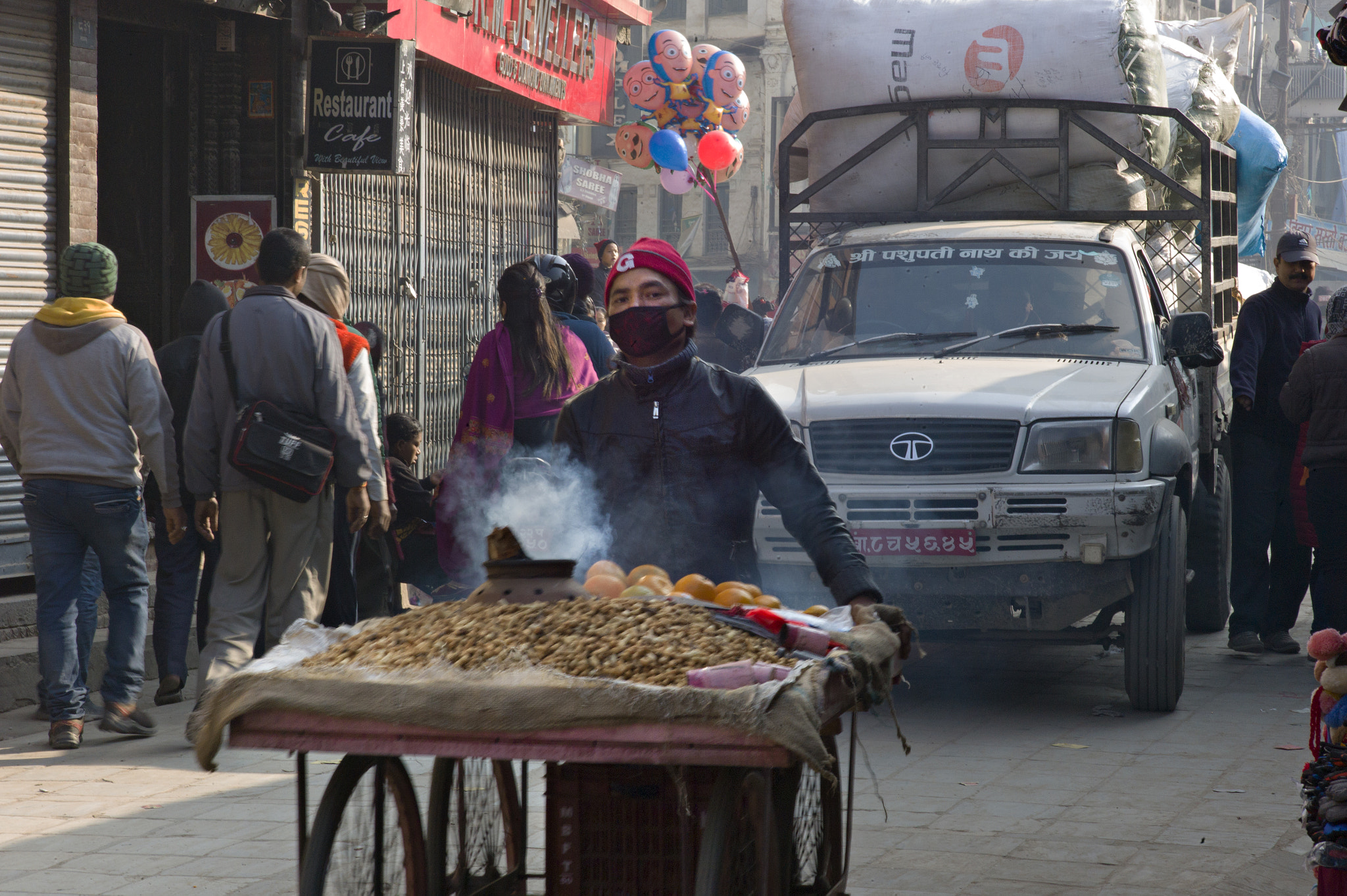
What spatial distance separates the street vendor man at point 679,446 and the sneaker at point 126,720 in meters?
3.35

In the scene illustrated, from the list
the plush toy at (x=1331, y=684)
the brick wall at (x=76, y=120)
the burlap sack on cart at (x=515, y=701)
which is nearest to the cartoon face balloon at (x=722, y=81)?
the brick wall at (x=76, y=120)

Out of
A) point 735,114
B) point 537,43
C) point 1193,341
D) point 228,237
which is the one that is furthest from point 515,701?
point 735,114

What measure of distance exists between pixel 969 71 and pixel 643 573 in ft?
20.3

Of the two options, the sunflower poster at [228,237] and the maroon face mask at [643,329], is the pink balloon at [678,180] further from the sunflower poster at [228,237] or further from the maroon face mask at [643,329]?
the maroon face mask at [643,329]

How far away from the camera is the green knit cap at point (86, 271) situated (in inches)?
251

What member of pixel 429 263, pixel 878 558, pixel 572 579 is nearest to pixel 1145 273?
pixel 878 558

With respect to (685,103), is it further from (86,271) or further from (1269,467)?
(86,271)

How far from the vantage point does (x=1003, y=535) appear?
6379mm

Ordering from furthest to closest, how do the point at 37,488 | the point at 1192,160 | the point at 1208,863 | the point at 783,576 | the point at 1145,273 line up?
the point at 1192,160 → the point at 1145,273 → the point at 783,576 → the point at 37,488 → the point at 1208,863

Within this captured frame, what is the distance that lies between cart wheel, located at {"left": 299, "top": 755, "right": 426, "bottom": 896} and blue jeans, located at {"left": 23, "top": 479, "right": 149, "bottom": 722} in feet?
11.1

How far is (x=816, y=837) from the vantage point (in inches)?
151

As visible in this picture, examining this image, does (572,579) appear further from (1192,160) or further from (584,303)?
(1192,160)

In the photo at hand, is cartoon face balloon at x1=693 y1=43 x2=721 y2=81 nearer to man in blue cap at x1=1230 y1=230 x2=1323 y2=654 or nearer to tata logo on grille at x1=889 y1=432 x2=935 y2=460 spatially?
man in blue cap at x1=1230 y1=230 x2=1323 y2=654

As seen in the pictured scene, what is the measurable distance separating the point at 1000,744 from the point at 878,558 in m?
0.94
